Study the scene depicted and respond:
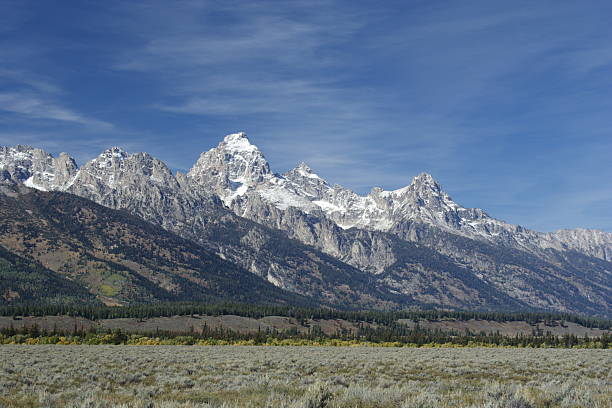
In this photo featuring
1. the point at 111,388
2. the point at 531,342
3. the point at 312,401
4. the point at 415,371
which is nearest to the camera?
the point at 312,401

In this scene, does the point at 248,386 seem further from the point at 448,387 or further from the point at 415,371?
the point at 415,371

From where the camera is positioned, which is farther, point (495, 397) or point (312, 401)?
point (495, 397)

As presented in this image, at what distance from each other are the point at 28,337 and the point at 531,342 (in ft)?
370

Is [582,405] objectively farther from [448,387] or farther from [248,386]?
[248,386]

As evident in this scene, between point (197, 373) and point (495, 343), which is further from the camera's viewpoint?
point (495, 343)

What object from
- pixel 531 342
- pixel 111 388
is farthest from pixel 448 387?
pixel 531 342

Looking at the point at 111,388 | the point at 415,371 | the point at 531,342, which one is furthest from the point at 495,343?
the point at 111,388

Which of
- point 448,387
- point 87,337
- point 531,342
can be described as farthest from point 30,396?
point 531,342

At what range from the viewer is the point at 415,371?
43.1 metres

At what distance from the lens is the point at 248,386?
93.1 feet

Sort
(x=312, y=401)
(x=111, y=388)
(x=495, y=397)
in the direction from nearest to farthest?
(x=312, y=401), (x=495, y=397), (x=111, y=388)

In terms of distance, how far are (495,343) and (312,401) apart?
132082mm

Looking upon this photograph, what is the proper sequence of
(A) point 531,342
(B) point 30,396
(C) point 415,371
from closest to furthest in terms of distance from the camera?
(B) point 30,396 < (C) point 415,371 < (A) point 531,342

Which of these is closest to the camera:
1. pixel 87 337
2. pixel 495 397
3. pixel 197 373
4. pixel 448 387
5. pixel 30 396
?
pixel 495 397
